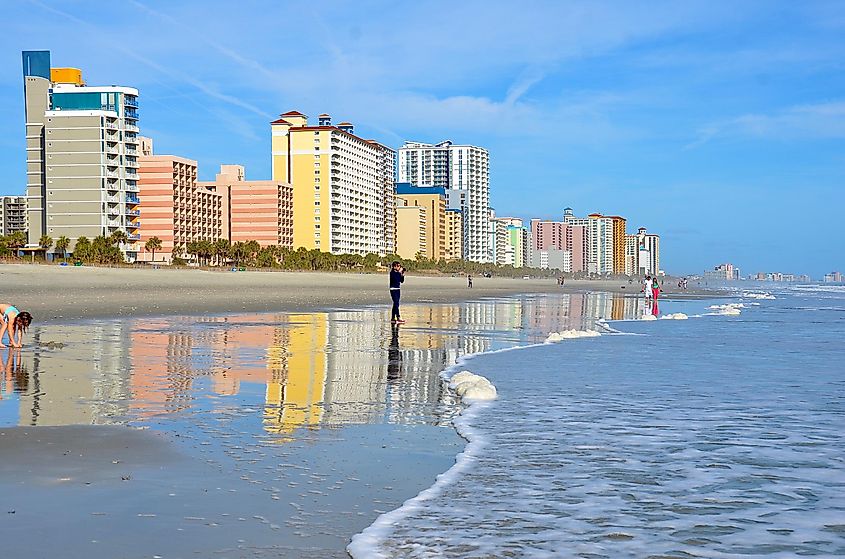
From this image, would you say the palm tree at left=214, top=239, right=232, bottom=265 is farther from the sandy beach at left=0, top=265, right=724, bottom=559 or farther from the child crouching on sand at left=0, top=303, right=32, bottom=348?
the child crouching on sand at left=0, top=303, right=32, bottom=348

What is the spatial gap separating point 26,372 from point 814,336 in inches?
798

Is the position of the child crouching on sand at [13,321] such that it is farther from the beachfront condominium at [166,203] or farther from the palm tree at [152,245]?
the beachfront condominium at [166,203]

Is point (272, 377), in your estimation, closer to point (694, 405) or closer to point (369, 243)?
point (694, 405)

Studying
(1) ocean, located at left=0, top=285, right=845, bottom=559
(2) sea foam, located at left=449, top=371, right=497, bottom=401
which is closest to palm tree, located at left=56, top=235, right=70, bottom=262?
(1) ocean, located at left=0, top=285, right=845, bottom=559

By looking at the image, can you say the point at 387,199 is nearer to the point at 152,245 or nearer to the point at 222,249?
the point at 222,249

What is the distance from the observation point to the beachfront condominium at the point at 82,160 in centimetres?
10850

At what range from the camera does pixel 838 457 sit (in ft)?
23.5

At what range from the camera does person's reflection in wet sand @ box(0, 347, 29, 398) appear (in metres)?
9.97

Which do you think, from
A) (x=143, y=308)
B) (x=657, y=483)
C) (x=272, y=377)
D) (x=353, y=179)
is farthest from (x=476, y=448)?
(x=353, y=179)

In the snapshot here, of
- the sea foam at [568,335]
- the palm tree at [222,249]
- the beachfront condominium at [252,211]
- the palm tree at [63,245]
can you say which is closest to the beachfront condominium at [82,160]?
the palm tree at [63,245]

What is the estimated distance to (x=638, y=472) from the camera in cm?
652

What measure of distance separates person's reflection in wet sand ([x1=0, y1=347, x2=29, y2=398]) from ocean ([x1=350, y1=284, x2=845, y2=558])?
18.4 feet

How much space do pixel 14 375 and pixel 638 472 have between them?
342 inches

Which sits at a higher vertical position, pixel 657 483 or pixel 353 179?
pixel 353 179
